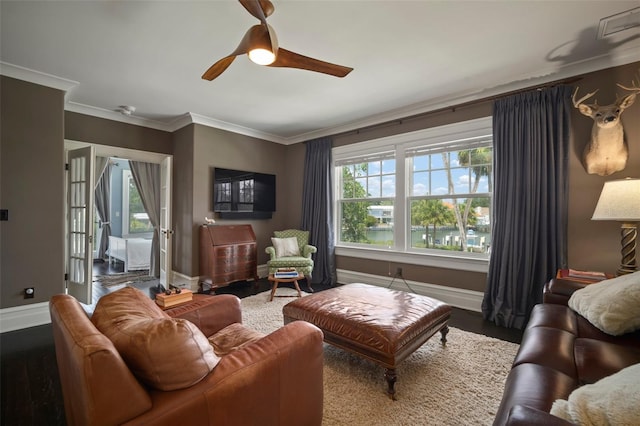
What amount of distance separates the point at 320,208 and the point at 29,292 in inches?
145

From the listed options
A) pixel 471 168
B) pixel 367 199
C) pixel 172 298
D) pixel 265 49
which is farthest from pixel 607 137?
pixel 172 298

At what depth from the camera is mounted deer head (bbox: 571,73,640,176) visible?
7.92 feet

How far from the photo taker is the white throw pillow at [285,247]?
445cm

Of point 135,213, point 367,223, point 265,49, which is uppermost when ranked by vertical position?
point 265,49

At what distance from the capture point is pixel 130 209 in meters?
7.38

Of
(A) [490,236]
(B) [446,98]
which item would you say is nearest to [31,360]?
(A) [490,236]

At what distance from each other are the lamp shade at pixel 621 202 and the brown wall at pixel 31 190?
5177 millimetres

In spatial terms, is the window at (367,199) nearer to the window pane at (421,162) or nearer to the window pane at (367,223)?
the window pane at (367,223)

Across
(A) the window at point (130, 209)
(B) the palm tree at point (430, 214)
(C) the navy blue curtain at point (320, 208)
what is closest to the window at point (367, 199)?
(C) the navy blue curtain at point (320, 208)

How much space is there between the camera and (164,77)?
9.74ft

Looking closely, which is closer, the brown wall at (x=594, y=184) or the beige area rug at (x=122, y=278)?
the brown wall at (x=594, y=184)

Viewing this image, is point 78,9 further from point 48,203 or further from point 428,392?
point 428,392

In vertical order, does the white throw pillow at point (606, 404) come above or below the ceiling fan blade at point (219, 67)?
below

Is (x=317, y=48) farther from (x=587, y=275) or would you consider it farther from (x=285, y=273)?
(x=587, y=275)
